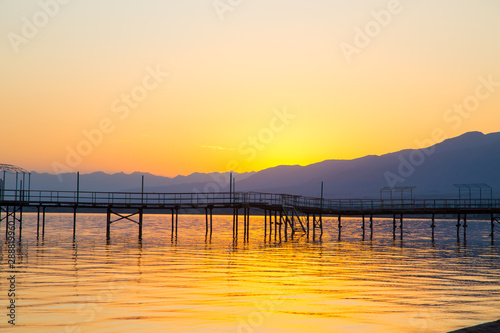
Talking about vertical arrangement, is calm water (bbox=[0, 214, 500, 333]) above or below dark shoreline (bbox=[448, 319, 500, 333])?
below

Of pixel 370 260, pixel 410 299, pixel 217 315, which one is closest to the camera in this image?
pixel 217 315

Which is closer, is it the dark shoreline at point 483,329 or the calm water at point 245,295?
the dark shoreline at point 483,329

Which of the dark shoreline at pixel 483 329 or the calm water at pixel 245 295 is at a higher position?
the dark shoreline at pixel 483 329

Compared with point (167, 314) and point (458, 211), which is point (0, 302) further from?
point (458, 211)

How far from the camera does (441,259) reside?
36500mm

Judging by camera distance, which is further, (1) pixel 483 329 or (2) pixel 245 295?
(2) pixel 245 295

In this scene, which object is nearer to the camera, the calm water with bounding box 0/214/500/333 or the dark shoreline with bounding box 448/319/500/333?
the dark shoreline with bounding box 448/319/500/333

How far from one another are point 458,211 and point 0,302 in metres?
50.2

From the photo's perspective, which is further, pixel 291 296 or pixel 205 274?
pixel 205 274

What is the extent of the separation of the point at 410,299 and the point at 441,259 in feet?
60.8

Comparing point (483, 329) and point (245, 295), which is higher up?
point (483, 329)

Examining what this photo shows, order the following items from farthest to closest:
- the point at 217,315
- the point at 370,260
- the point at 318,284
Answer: the point at 370,260 < the point at 318,284 < the point at 217,315

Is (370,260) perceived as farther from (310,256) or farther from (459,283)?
(459,283)

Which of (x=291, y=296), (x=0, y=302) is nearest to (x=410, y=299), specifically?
(x=291, y=296)
